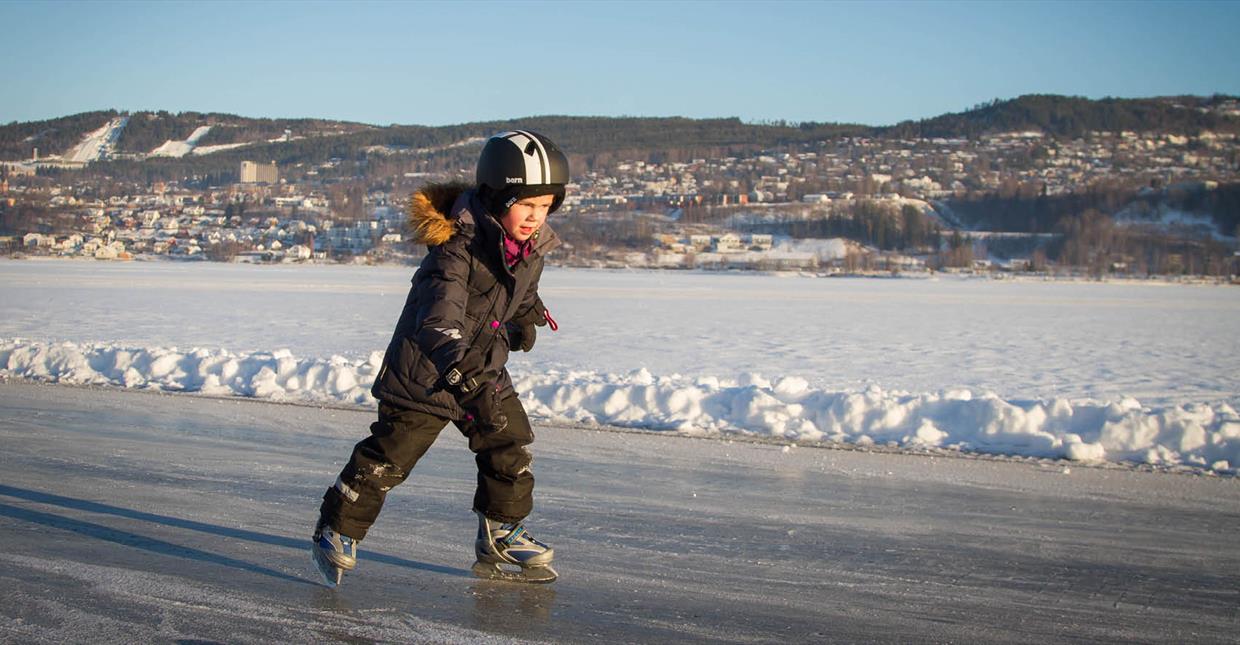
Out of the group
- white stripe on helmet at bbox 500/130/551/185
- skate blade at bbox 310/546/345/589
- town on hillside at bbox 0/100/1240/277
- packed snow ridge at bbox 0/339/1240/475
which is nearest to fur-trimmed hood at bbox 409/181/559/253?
white stripe on helmet at bbox 500/130/551/185

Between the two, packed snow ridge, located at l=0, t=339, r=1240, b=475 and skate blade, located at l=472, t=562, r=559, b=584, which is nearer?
skate blade, located at l=472, t=562, r=559, b=584

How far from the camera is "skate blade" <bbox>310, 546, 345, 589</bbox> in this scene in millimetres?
3934

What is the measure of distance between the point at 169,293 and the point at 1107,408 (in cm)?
3096

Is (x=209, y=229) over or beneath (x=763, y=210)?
beneath

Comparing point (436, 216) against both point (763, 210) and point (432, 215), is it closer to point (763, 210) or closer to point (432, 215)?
point (432, 215)

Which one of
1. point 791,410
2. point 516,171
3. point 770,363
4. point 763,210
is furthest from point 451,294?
point 763,210

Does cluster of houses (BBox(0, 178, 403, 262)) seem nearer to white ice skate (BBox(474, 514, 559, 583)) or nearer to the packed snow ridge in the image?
the packed snow ridge

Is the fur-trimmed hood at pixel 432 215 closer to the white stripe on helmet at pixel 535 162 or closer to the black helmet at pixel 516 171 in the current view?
the black helmet at pixel 516 171

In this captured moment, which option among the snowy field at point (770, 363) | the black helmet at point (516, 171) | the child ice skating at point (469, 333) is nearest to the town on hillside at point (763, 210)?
the snowy field at point (770, 363)

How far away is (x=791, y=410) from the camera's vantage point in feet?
29.2

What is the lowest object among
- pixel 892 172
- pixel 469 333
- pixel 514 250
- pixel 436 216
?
pixel 469 333

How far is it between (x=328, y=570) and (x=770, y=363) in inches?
475

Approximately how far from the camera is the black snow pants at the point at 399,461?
3.96 metres

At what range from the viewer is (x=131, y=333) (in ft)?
59.7
